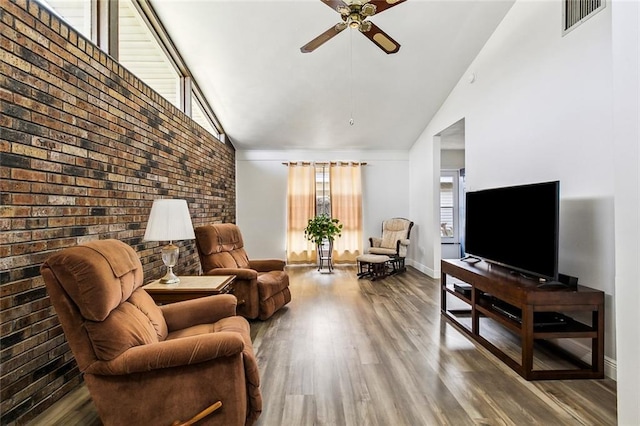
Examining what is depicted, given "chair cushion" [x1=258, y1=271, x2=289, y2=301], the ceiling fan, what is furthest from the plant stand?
the ceiling fan

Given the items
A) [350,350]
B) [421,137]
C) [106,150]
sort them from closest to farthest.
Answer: [106,150] → [350,350] → [421,137]

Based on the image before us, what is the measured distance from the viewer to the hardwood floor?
6.15 feet

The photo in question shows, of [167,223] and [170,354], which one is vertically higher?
[167,223]

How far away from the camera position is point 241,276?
3443 millimetres

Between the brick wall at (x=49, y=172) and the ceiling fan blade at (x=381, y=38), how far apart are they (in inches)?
81.4

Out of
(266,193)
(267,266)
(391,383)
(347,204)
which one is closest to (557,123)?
(391,383)

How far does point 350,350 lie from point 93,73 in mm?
2902

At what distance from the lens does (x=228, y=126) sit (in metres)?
5.73

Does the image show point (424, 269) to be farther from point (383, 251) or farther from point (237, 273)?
point (237, 273)

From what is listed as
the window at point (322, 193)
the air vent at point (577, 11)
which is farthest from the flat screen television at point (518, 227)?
the window at point (322, 193)

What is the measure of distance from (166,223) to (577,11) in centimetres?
364

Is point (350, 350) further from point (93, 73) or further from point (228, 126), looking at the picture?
point (228, 126)

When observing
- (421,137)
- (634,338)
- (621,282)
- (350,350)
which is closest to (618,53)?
(621,282)

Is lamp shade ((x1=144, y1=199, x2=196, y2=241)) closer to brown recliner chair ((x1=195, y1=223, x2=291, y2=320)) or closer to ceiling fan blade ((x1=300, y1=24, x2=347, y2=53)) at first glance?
brown recliner chair ((x1=195, y1=223, x2=291, y2=320))
